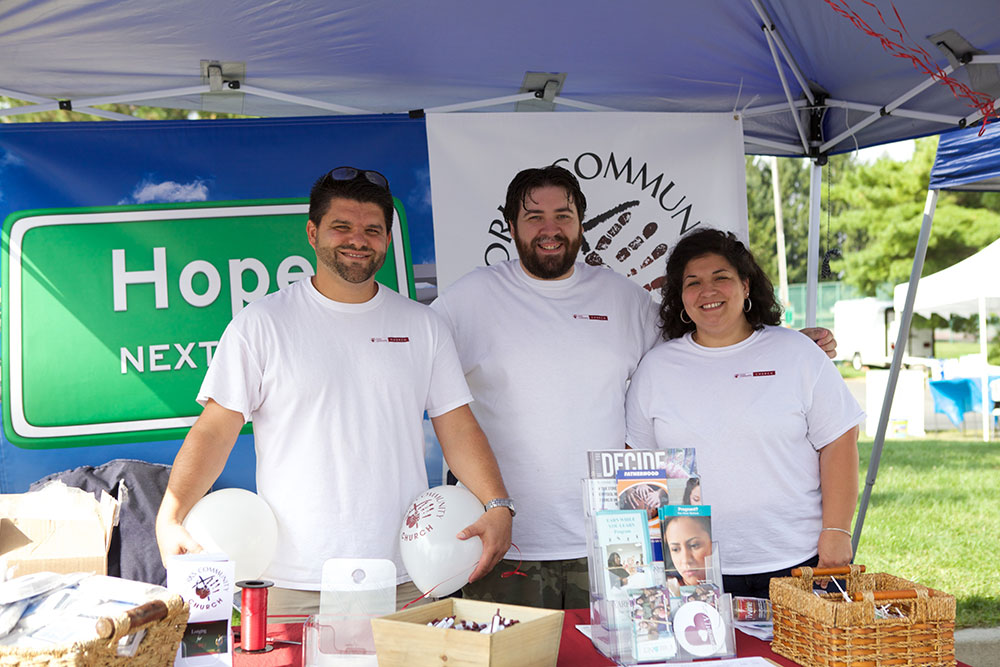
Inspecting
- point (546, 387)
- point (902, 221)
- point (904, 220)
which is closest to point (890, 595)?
point (546, 387)

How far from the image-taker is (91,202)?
342 cm

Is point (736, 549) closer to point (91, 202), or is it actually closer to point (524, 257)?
point (524, 257)

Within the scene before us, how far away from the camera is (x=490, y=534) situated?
1.94 m

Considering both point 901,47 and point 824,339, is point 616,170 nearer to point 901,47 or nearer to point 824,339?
point 901,47

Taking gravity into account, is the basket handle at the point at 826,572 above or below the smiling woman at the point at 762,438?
below

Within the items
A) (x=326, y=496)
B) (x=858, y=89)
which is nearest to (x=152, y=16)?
(x=326, y=496)

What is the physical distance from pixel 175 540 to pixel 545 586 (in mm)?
1087

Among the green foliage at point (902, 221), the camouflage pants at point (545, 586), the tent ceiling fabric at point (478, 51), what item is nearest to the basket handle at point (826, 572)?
the camouflage pants at point (545, 586)

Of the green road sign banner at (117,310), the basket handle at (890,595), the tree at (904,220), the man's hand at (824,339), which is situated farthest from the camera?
the tree at (904,220)

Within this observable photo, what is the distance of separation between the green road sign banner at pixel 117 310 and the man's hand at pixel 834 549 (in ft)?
7.61

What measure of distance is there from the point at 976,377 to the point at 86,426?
1062 centimetres

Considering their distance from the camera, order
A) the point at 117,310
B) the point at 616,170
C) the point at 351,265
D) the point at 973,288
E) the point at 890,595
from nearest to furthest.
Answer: the point at 890,595 < the point at 351,265 < the point at 117,310 < the point at 616,170 < the point at 973,288

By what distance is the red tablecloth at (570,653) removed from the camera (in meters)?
1.54

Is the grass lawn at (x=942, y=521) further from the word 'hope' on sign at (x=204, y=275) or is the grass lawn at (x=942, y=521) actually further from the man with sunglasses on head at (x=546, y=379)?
the word 'hope' on sign at (x=204, y=275)
